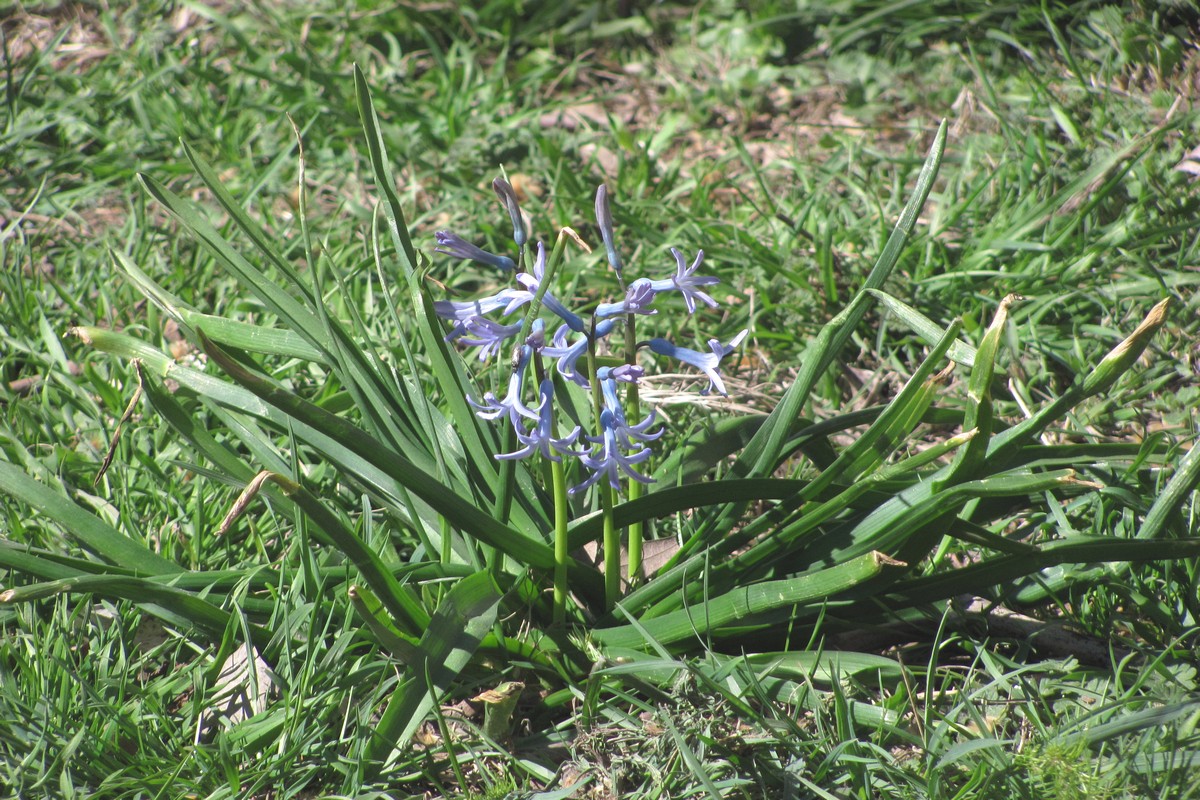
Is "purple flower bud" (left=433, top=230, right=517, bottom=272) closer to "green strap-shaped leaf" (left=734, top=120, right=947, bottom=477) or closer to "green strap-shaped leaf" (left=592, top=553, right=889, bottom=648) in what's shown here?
"green strap-shaped leaf" (left=734, top=120, right=947, bottom=477)

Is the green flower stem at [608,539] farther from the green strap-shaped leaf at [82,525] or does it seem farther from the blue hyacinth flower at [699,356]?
the green strap-shaped leaf at [82,525]

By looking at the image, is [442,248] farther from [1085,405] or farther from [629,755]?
[1085,405]

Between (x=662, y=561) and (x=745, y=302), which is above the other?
(x=745, y=302)

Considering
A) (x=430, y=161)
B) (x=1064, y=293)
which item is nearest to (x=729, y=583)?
(x=1064, y=293)

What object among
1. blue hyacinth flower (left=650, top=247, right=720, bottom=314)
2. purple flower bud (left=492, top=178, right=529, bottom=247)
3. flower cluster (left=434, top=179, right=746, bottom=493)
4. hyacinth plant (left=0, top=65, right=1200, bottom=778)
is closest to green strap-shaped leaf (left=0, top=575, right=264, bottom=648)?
hyacinth plant (left=0, top=65, right=1200, bottom=778)

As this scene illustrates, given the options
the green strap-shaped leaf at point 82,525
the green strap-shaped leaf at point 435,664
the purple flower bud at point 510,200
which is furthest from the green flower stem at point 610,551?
the green strap-shaped leaf at point 82,525

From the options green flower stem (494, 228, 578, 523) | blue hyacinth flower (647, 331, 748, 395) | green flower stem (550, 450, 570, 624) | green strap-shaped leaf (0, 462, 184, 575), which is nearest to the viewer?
green flower stem (494, 228, 578, 523)
